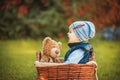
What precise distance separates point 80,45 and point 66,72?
0.35 meters

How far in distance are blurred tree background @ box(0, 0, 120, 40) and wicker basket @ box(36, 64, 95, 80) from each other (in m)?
6.35

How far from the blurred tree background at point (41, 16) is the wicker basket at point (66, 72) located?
635 centimetres

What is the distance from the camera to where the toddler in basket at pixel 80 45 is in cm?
505

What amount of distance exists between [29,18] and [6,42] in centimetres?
115

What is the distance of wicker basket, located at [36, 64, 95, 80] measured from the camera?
4.91 metres

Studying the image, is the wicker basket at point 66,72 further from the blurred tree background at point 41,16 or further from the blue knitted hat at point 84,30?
the blurred tree background at point 41,16

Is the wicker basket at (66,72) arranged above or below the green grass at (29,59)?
below

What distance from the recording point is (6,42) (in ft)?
35.0

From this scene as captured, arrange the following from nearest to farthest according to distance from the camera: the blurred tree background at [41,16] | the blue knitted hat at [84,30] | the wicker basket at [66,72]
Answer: the wicker basket at [66,72]
the blue knitted hat at [84,30]
the blurred tree background at [41,16]

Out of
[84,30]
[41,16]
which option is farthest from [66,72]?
[41,16]

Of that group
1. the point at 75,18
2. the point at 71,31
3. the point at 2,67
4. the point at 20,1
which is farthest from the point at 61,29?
the point at 71,31

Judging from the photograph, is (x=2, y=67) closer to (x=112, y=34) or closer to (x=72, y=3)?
(x=72, y=3)

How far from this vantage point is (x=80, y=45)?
201 inches

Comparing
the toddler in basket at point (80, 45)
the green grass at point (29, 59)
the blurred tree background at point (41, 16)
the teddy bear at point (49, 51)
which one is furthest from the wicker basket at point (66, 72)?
the blurred tree background at point (41, 16)
